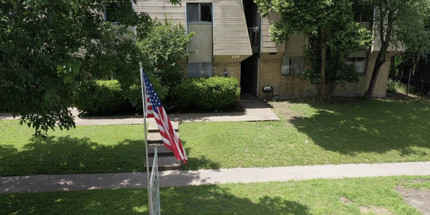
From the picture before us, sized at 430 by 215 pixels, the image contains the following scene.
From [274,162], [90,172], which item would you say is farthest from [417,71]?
[90,172]

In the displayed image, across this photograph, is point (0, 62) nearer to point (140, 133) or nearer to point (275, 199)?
point (275, 199)

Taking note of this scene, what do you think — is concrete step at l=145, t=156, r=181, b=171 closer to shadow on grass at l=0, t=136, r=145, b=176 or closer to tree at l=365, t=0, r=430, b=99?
shadow on grass at l=0, t=136, r=145, b=176

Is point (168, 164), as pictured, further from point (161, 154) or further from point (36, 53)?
point (36, 53)

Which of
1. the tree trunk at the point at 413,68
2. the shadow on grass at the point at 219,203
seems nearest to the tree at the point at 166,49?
the shadow on grass at the point at 219,203

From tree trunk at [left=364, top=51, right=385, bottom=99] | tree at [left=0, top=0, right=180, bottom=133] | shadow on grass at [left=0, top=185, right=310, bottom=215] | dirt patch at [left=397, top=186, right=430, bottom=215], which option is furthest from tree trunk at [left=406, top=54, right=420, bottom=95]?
tree at [left=0, top=0, right=180, bottom=133]

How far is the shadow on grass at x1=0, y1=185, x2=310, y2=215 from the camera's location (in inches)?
270

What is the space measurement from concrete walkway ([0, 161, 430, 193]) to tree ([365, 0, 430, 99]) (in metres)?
6.91

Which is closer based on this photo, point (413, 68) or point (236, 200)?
point (236, 200)

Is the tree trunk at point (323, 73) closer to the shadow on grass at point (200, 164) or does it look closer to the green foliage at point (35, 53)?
the shadow on grass at point (200, 164)

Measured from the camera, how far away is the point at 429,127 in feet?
43.2

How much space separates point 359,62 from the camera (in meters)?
18.9

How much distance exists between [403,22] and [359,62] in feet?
17.4

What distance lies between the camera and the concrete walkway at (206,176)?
8.17 metres

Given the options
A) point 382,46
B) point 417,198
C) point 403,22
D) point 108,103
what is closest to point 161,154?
point 108,103
